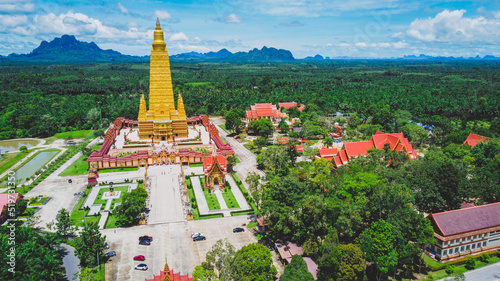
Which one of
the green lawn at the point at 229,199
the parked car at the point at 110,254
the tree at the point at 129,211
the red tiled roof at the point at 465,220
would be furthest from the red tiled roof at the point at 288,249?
the tree at the point at 129,211

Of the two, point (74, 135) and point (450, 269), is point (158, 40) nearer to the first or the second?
point (74, 135)

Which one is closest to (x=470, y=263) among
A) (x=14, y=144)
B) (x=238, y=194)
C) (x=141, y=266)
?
(x=238, y=194)

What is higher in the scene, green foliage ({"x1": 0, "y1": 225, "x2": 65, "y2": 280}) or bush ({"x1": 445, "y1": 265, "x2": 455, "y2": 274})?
green foliage ({"x1": 0, "y1": 225, "x2": 65, "y2": 280})

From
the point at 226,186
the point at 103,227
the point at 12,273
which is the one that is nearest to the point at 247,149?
the point at 226,186

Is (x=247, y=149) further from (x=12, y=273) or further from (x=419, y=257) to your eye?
(x=12, y=273)

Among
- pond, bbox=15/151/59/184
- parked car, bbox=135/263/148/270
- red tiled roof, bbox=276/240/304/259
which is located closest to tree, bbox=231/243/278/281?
red tiled roof, bbox=276/240/304/259

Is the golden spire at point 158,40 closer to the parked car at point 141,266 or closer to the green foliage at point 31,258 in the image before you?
the green foliage at point 31,258

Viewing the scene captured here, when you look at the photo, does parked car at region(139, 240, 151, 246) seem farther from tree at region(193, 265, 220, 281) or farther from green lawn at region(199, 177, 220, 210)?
tree at region(193, 265, 220, 281)
